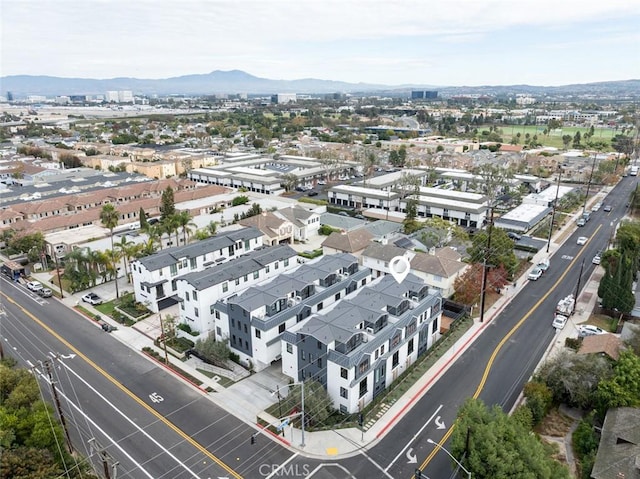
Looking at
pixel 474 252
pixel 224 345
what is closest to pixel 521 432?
pixel 224 345

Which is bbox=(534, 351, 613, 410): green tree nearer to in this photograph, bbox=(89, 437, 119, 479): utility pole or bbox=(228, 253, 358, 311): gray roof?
bbox=(228, 253, 358, 311): gray roof

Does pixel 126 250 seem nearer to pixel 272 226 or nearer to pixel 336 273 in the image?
pixel 272 226

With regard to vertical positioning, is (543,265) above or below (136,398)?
above

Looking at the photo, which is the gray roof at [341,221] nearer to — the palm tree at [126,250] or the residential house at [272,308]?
the residential house at [272,308]

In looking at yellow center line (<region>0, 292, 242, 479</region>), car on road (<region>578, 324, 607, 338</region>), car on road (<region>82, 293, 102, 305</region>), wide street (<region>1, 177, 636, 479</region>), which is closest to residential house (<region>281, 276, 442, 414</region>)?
wide street (<region>1, 177, 636, 479</region>)

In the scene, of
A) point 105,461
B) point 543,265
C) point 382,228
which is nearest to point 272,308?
point 105,461

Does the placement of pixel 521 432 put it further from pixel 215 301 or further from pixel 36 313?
pixel 36 313

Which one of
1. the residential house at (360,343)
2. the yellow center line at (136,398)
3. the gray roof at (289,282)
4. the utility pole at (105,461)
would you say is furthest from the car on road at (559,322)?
the utility pole at (105,461)
